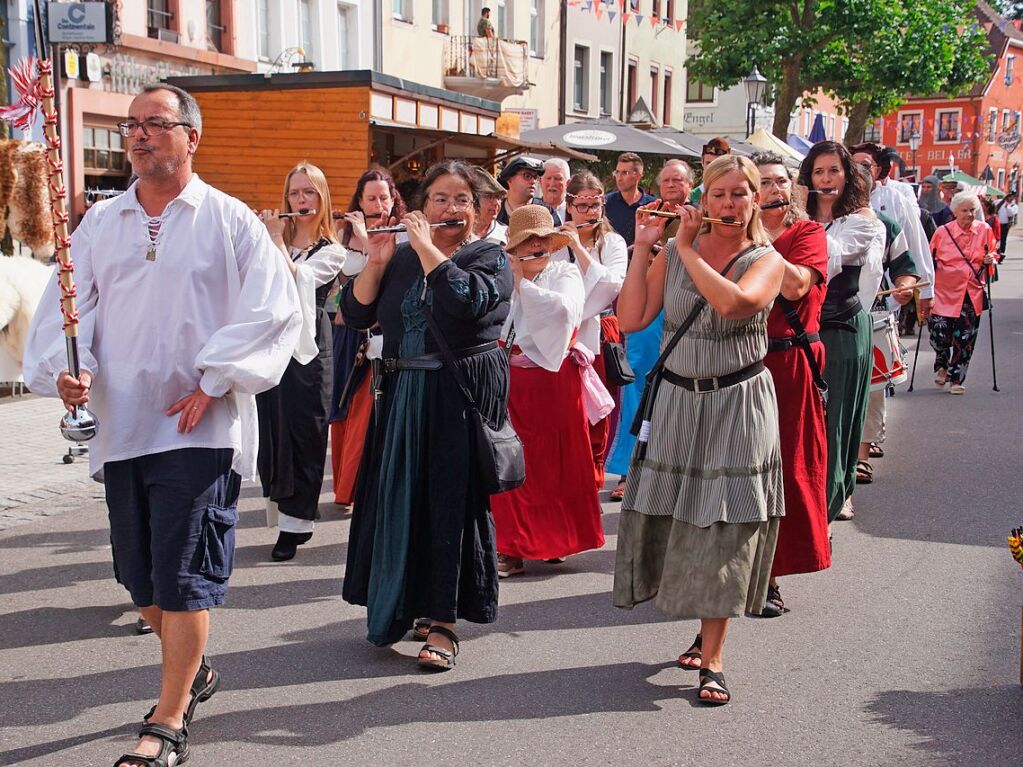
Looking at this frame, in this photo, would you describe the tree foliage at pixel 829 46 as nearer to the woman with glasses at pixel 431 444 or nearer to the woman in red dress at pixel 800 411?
the woman in red dress at pixel 800 411

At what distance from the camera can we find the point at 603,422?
278 inches

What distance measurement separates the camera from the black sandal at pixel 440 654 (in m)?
4.81

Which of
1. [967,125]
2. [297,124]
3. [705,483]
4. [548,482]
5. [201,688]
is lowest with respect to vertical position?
[201,688]

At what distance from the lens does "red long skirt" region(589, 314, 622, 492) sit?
704 centimetres

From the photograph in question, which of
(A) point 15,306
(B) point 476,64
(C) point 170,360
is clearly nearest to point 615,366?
(C) point 170,360

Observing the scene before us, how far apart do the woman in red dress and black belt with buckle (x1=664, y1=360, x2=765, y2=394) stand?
563mm

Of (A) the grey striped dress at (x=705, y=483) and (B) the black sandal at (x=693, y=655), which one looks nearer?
(A) the grey striped dress at (x=705, y=483)

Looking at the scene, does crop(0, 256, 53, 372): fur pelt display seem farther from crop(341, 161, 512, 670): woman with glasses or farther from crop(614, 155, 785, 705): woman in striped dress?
crop(614, 155, 785, 705): woman in striped dress

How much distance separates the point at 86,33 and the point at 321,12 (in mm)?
8067

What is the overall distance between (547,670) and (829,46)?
31.8 metres

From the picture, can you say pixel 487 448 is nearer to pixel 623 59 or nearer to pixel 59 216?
pixel 59 216

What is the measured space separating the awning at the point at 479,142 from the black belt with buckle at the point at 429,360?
1162 cm

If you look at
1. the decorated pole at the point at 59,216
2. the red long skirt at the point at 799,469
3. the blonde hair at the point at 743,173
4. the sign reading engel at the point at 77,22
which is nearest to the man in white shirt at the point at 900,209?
the red long skirt at the point at 799,469

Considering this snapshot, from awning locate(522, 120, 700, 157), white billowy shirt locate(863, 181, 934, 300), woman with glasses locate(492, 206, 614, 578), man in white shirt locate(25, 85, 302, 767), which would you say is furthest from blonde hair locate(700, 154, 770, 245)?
awning locate(522, 120, 700, 157)
